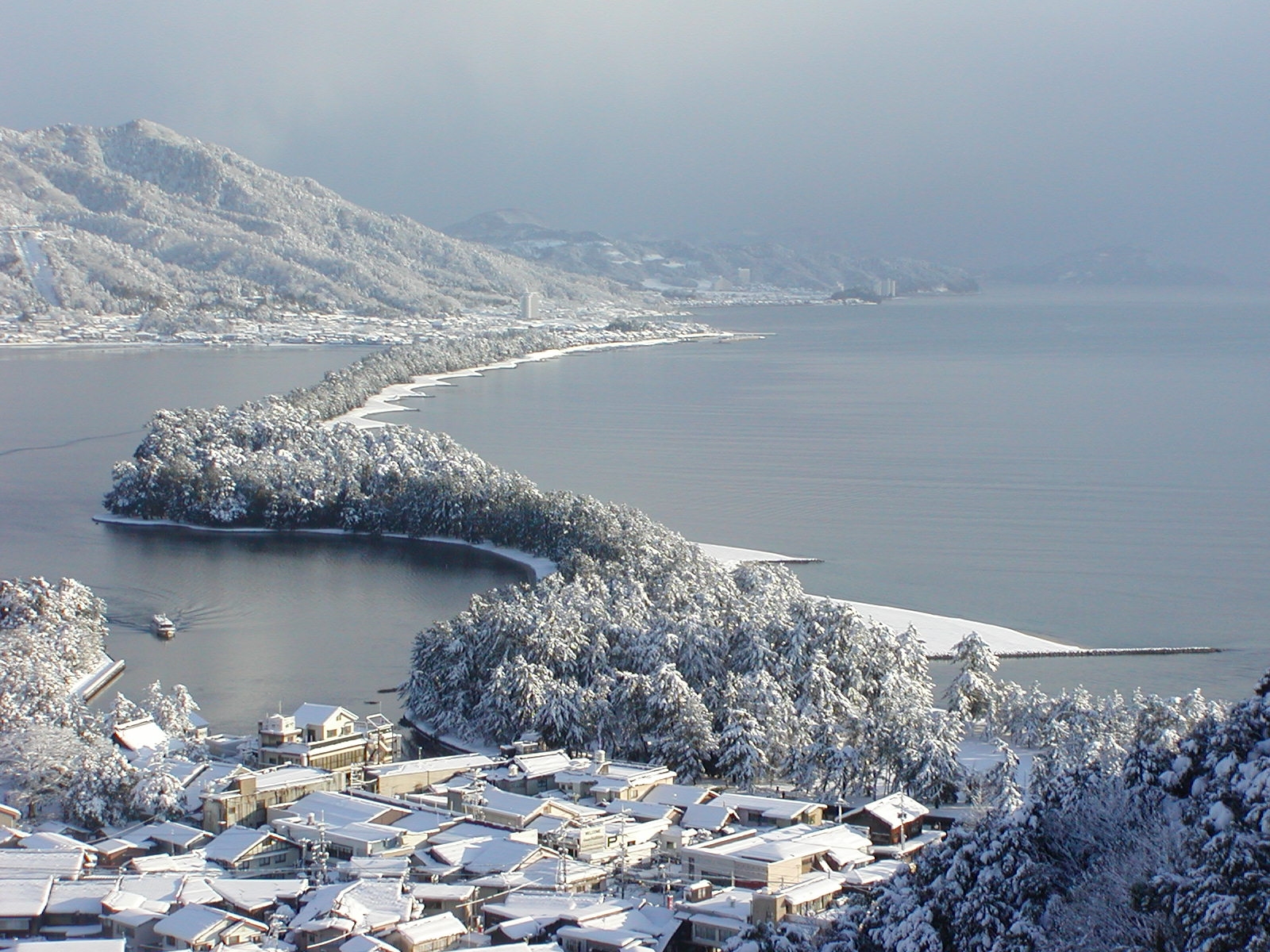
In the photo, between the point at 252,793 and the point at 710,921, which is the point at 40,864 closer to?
the point at 252,793

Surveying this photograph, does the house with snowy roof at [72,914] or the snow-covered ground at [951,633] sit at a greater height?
the house with snowy roof at [72,914]

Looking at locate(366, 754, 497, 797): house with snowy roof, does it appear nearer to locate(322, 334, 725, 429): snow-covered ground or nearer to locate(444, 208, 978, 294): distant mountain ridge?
locate(322, 334, 725, 429): snow-covered ground

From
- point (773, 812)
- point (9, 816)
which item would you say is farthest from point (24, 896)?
point (773, 812)

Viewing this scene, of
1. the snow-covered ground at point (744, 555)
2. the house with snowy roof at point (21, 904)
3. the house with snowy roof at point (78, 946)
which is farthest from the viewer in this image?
the snow-covered ground at point (744, 555)

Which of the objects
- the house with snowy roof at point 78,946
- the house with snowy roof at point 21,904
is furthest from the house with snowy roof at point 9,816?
the house with snowy roof at point 78,946

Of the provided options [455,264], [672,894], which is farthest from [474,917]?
[455,264]

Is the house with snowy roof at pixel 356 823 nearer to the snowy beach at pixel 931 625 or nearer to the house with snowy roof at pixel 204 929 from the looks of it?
the house with snowy roof at pixel 204 929

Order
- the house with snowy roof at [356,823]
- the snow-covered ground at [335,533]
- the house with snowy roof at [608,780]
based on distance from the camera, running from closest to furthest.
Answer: the house with snowy roof at [356,823] < the house with snowy roof at [608,780] < the snow-covered ground at [335,533]
